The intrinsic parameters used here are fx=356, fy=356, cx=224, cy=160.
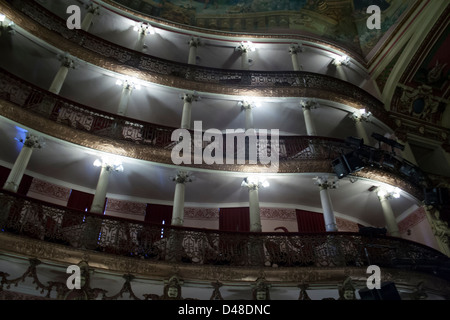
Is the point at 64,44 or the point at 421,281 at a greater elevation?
the point at 64,44

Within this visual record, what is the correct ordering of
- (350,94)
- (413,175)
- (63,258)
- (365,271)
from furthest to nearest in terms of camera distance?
(350,94), (413,175), (365,271), (63,258)

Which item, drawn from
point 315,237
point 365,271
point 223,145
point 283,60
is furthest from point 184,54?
point 365,271

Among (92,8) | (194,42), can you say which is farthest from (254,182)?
(92,8)

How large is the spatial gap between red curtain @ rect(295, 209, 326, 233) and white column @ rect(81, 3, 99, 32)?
10.5 m

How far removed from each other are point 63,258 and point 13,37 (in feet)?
25.5

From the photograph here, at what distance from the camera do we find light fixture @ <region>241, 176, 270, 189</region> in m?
10.7

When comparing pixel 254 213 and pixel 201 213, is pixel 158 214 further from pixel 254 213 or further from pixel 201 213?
pixel 254 213

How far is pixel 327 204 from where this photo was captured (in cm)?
1030

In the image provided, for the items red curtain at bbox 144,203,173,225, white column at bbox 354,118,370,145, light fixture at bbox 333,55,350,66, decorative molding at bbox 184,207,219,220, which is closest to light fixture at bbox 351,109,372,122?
white column at bbox 354,118,370,145

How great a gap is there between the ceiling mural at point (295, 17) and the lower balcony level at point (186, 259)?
36.5ft

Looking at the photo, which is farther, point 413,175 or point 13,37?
point 413,175

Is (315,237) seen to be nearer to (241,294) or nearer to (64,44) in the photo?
(241,294)

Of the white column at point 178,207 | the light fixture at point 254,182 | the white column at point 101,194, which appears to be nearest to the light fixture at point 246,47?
the light fixture at point 254,182

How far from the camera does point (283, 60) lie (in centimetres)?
1630
